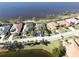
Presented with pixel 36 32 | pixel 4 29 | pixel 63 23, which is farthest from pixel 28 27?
pixel 63 23

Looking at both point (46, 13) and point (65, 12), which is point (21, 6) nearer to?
point (46, 13)

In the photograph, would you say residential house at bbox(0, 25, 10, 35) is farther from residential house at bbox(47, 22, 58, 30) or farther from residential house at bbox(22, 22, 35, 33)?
residential house at bbox(47, 22, 58, 30)

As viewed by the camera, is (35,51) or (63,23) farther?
(63,23)

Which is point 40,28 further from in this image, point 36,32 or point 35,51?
point 35,51

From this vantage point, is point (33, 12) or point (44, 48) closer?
point (44, 48)

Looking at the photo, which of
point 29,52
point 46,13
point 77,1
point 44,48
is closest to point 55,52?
point 44,48

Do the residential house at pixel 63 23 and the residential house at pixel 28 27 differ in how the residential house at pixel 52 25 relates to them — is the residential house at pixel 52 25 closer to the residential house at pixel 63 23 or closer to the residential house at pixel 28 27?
the residential house at pixel 63 23

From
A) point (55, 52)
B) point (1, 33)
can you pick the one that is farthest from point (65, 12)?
point (1, 33)

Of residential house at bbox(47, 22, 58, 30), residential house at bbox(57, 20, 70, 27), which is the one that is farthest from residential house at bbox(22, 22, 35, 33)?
residential house at bbox(57, 20, 70, 27)

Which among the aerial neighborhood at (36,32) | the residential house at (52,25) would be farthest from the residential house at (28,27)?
the residential house at (52,25)

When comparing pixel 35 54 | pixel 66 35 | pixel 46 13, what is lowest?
pixel 35 54

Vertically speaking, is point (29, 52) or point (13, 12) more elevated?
point (13, 12)
